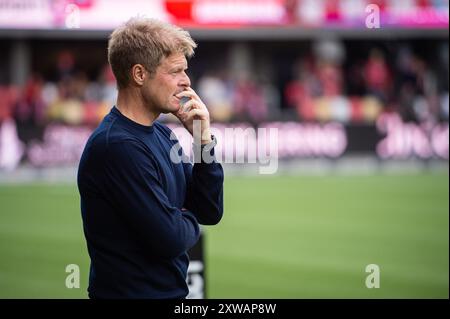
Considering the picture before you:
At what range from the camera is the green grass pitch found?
9.50m

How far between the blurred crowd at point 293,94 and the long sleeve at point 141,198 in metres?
18.4

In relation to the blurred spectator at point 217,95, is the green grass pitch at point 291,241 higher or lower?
lower

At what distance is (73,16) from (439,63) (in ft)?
90.5

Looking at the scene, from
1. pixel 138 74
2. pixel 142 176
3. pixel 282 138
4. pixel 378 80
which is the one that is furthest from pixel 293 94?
pixel 142 176

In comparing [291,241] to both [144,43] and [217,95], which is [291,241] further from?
[217,95]

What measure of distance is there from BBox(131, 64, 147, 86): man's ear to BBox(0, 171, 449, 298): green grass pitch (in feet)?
A: 17.1

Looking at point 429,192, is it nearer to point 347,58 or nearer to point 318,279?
point 318,279

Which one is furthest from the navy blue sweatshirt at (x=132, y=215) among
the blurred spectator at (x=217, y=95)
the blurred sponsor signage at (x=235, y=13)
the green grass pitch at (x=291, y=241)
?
the blurred sponsor signage at (x=235, y=13)

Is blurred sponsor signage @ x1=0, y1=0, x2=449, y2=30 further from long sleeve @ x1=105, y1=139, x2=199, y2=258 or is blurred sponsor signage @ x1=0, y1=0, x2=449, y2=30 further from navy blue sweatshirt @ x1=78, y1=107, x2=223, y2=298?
long sleeve @ x1=105, y1=139, x2=199, y2=258

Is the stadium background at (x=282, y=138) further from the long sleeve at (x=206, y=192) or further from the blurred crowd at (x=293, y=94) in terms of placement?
the long sleeve at (x=206, y=192)

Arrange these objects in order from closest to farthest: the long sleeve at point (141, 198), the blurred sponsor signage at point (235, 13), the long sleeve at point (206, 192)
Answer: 1. the long sleeve at point (141, 198)
2. the long sleeve at point (206, 192)
3. the blurred sponsor signage at point (235, 13)

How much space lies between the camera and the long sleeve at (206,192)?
13.3 ft

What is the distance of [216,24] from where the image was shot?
2823 cm

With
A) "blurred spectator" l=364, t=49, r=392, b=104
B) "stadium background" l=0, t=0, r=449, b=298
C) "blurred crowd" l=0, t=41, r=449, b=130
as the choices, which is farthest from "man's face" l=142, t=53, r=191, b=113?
"blurred spectator" l=364, t=49, r=392, b=104
